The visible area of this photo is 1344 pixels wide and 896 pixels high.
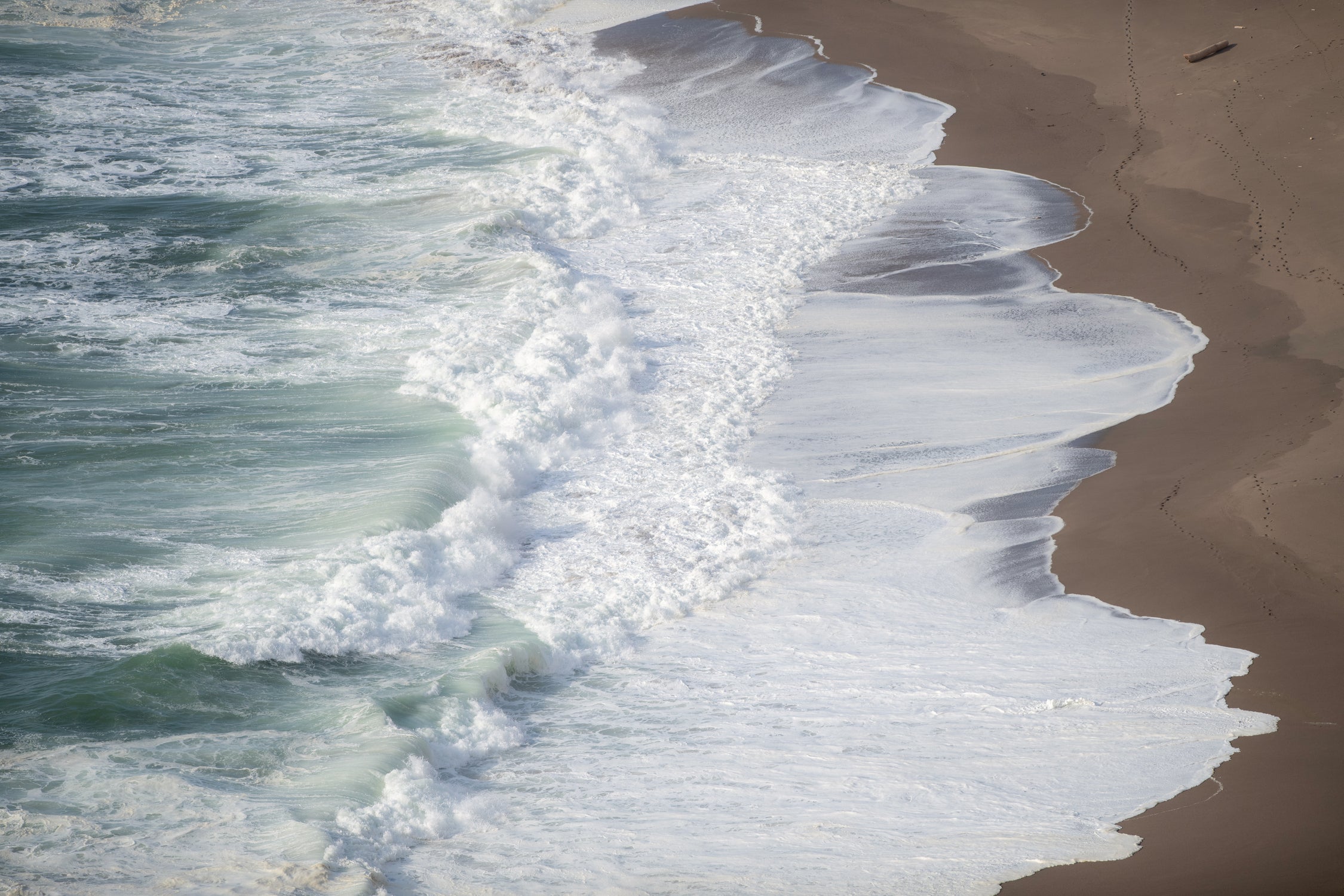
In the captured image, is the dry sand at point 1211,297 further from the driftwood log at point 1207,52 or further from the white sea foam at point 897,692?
the white sea foam at point 897,692

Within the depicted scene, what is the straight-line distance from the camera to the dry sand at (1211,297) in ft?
16.0

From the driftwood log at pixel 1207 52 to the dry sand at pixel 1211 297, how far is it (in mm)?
94

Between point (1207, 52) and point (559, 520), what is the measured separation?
39.0 ft

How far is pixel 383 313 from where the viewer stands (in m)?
10.4

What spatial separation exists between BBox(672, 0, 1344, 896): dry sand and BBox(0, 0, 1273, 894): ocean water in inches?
11.6

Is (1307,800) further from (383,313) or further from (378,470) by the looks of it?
(383,313)

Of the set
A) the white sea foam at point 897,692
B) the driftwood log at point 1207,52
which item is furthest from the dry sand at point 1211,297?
the white sea foam at point 897,692

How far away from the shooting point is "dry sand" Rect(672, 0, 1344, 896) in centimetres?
486

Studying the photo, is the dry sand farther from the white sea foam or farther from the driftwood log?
the white sea foam

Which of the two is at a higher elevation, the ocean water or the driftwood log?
the driftwood log

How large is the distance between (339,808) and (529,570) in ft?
8.12

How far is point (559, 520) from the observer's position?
25.3ft

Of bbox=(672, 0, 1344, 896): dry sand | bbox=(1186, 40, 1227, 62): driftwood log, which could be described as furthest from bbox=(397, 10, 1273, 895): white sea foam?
bbox=(1186, 40, 1227, 62): driftwood log

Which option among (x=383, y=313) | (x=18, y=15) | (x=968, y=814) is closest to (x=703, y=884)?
(x=968, y=814)
